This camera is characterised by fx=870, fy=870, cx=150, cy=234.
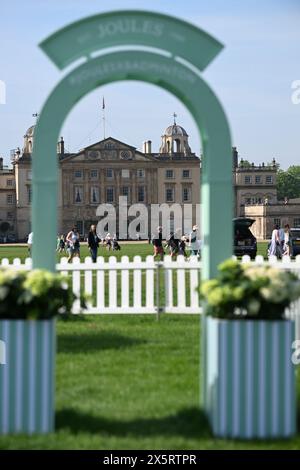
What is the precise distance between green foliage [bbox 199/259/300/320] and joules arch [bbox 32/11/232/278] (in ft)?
1.63

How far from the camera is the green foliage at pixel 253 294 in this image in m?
6.10

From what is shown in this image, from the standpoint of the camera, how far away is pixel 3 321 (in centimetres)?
616

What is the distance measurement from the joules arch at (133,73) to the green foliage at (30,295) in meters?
0.48

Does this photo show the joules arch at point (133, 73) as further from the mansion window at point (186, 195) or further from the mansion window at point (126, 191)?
the mansion window at point (186, 195)

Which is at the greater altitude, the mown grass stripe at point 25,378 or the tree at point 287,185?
the tree at point 287,185

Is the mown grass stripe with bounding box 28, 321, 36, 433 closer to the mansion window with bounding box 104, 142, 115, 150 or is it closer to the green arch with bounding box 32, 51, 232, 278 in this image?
the green arch with bounding box 32, 51, 232, 278

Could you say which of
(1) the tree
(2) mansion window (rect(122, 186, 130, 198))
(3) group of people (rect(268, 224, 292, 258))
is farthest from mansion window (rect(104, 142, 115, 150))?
(3) group of people (rect(268, 224, 292, 258))

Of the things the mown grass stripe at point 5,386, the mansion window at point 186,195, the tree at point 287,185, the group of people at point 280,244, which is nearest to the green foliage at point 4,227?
the mansion window at point 186,195

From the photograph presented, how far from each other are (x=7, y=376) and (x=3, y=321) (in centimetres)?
39

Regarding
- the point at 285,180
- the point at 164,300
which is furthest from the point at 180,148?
the point at 164,300

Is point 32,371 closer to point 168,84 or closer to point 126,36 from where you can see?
point 168,84

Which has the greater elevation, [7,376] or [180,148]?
[180,148]

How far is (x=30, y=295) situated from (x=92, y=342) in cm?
447
